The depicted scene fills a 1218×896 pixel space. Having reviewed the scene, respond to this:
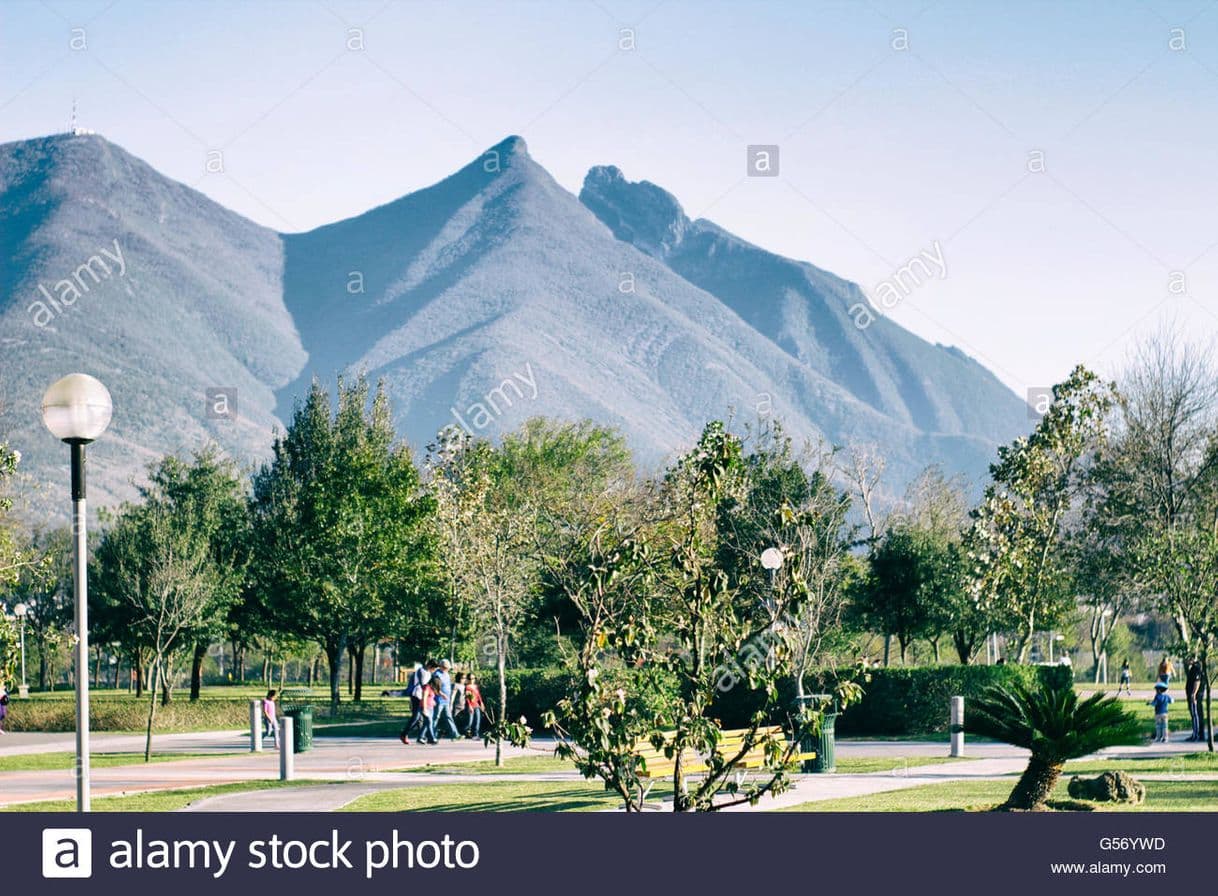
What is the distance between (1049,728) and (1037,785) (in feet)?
2.30

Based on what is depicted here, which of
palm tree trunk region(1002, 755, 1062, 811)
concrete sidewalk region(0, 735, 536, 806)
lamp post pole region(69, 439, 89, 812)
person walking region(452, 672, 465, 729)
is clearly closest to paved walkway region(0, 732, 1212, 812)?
concrete sidewalk region(0, 735, 536, 806)

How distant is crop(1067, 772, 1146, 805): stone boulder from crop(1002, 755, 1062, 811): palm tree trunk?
1081mm

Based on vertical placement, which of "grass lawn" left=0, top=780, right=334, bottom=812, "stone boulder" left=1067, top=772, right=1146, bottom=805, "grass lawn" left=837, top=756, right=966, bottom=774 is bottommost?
"grass lawn" left=837, top=756, right=966, bottom=774

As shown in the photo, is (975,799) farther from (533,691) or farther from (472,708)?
(533,691)

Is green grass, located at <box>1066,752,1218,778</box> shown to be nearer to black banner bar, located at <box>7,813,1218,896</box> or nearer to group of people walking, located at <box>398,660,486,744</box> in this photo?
black banner bar, located at <box>7,813,1218,896</box>

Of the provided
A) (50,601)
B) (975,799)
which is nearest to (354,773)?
(975,799)

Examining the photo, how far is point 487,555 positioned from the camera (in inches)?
1261

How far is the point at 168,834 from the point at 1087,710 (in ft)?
32.0

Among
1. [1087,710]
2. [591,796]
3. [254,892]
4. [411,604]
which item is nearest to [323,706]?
[411,604]

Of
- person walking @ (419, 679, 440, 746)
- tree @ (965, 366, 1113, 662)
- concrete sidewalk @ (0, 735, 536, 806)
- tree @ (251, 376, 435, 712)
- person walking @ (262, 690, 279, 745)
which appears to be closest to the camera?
concrete sidewalk @ (0, 735, 536, 806)

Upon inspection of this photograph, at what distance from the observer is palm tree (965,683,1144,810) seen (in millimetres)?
15414

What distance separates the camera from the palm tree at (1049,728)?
50.6 ft

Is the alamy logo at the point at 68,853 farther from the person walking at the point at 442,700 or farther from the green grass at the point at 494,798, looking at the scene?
the person walking at the point at 442,700

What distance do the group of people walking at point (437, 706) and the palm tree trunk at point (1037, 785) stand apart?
1841cm
